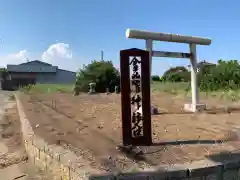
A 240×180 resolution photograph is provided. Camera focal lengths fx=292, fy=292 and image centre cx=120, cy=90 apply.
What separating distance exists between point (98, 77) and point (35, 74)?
76.2ft

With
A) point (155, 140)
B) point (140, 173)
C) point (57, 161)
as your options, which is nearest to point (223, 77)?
point (155, 140)

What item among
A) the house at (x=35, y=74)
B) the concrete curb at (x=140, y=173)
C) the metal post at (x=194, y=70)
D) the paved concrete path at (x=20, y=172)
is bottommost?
the paved concrete path at (x=20, y=172)

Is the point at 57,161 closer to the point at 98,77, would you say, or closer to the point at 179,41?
the point at 179,41

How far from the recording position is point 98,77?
24.3m

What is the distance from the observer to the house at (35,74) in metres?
44.5

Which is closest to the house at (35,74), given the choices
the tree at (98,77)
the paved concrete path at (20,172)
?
the tree at (98,77)

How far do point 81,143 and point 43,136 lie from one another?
2.81ft

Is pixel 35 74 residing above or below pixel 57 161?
above

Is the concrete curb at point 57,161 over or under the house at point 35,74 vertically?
under

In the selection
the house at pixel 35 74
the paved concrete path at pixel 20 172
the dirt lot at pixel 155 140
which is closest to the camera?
the dirt lot at pixel 155 140

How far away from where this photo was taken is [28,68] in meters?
45.2

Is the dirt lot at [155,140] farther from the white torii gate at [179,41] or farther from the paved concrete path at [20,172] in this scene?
the white torii gate at [179,41]

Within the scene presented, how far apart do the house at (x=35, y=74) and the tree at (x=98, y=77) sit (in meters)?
19.2

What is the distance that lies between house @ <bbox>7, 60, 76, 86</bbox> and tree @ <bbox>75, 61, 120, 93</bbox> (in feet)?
62.9
